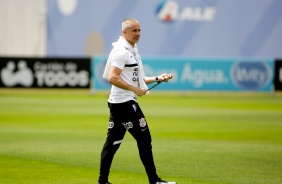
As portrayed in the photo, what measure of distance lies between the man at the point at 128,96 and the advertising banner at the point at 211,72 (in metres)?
21.8

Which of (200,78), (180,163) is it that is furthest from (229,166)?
(200,78)

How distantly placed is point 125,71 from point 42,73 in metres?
22.5

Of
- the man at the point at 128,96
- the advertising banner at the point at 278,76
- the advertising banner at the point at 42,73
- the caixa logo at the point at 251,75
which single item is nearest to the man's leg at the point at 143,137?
the man at the point at 128,96

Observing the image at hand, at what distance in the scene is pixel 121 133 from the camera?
1001 cm

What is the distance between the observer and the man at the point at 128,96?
9.62 meters

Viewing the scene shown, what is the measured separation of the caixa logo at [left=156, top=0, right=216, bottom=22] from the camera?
41031 millimetres

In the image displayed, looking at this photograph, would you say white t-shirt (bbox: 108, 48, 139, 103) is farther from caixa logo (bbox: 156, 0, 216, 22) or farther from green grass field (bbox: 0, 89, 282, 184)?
caixa logo (bbox: 156, 0, 216, 22)

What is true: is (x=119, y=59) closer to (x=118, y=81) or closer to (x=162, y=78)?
(x=118, y=81)

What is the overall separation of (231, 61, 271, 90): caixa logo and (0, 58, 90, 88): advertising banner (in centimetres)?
628

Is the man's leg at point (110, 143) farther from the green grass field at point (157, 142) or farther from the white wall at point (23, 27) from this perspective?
the white wall at point (23, 27)

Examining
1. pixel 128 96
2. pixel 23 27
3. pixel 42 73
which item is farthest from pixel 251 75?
pixel 128 96

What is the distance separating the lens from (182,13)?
41.3 metres

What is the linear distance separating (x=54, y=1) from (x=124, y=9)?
3.80 meters

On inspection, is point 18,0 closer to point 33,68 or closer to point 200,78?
point 33,68
